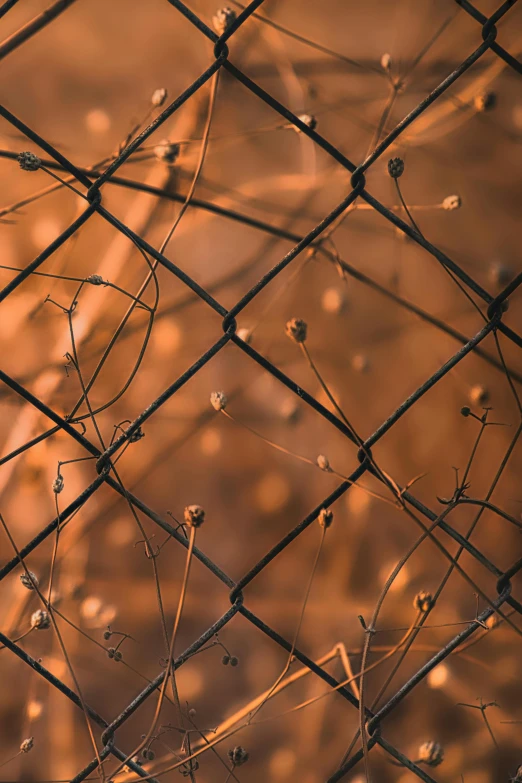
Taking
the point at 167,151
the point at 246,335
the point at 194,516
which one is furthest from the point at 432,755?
the point at 167,151

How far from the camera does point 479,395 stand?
0.62 metres

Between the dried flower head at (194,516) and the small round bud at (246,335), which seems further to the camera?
the small round bud at (246,335)

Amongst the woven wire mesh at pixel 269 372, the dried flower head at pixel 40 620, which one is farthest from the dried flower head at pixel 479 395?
the dried flower head at pixel 40 620

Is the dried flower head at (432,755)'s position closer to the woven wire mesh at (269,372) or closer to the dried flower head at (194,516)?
the woven wire mesh at (269,372)

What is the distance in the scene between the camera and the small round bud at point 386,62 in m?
0.58

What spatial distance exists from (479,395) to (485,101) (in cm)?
25

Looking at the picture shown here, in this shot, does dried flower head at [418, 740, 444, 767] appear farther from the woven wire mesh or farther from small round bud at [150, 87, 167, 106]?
small round bud at [150, 87, 167, 106]

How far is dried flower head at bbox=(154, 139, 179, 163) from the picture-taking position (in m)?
0.58

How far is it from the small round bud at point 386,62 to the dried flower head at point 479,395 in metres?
0.28

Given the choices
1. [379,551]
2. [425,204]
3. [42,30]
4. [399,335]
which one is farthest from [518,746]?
[42,30]

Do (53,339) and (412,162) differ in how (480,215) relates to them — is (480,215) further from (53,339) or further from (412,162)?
(53,339)

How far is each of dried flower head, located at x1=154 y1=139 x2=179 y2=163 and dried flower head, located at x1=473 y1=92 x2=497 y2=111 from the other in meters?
0.26

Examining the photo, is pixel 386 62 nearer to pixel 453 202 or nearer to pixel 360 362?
pixel 453 202

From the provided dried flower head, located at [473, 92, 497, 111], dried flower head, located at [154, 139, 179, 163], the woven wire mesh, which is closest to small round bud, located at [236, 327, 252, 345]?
the woven wire mesh
